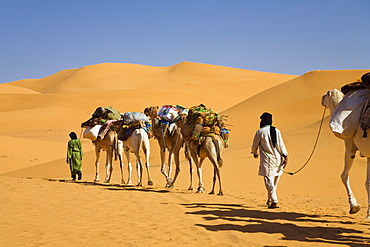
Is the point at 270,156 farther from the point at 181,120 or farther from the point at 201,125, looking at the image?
the point at 181,120

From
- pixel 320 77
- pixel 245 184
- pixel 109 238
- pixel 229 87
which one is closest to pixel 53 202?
pixel 109 238

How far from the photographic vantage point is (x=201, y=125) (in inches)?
530

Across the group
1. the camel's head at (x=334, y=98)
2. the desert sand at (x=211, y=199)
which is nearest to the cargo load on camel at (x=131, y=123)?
the desert sand at (x=211, y=199)

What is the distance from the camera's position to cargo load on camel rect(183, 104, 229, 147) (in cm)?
1341

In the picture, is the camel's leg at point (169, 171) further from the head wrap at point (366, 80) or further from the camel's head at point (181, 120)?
the head wrap at point (366, 80)

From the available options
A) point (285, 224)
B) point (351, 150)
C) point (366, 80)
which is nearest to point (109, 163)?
point (285, 224)

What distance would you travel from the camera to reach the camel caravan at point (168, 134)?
13414 mm

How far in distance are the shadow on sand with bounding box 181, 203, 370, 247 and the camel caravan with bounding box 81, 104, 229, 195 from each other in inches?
116

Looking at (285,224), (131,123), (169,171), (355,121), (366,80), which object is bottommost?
(285,224)

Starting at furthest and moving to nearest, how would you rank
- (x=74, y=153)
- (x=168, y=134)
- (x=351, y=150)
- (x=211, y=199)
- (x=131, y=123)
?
(x=74, y=153) → (x=131, y=123) → (x=168, y=134) → (x=211, y=199) → (x=351, y=150)

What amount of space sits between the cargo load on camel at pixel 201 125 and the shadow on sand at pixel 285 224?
2989 millimetres

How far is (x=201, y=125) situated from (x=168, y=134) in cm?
220

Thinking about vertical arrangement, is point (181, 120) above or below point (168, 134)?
above

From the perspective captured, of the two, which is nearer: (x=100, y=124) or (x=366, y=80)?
(x=366, y=80)
